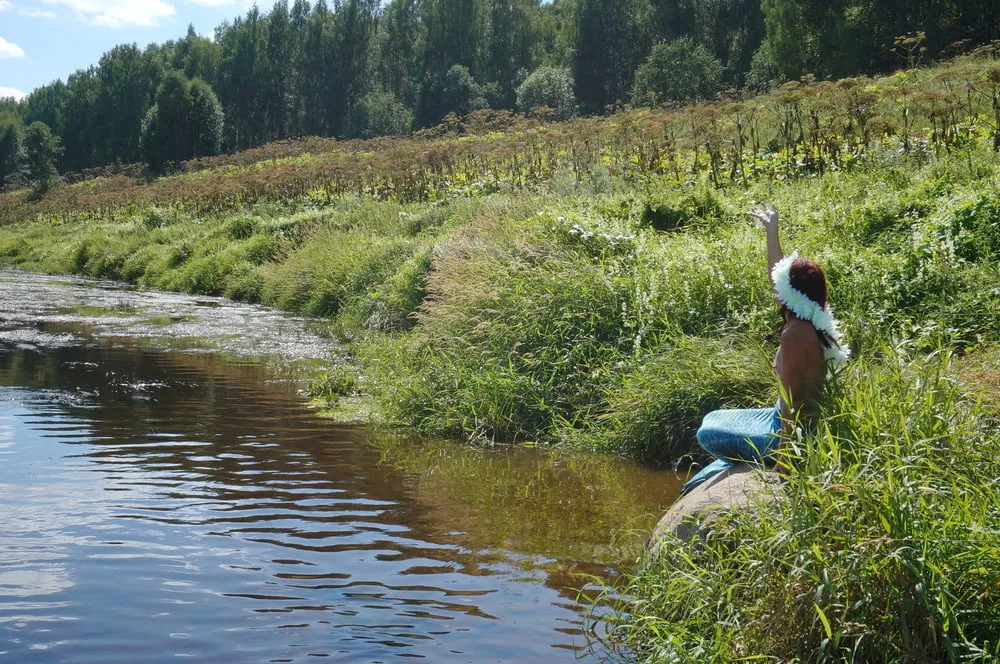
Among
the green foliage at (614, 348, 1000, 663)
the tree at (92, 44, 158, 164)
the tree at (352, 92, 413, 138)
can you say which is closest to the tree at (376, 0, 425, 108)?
the tree at (352, 92, 413, 138)

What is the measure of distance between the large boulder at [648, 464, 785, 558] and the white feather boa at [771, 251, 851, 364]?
760mm

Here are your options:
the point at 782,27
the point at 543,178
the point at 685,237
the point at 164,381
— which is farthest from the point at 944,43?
the point at 164,381

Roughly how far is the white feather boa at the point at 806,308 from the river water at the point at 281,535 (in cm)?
169

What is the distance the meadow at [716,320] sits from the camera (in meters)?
3.66

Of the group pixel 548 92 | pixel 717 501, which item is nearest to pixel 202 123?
pixel 548 92

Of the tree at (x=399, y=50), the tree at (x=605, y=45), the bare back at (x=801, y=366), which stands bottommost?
the bare back at (x=801, y=366)

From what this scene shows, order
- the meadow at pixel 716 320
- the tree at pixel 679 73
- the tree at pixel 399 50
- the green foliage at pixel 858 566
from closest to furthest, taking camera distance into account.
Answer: the green foliage at pixel 858 566, the meadow at pixel 716 320, the tree at pixel 679 73, the tree at pixel 399 50

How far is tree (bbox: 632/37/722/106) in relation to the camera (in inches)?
1841

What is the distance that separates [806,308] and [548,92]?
61326 millimetres

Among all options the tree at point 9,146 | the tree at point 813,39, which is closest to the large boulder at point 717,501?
the tree at point 813,39

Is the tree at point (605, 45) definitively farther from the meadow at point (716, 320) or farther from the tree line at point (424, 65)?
the meadow at point (716, 320)

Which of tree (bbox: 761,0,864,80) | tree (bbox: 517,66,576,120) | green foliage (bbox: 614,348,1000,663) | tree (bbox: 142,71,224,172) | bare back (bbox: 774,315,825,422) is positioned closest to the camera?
green foliage (bbox: 614,348,1000,663)

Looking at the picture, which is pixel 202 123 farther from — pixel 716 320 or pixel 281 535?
pixel 281 535

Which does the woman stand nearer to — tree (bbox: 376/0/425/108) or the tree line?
the tree line
